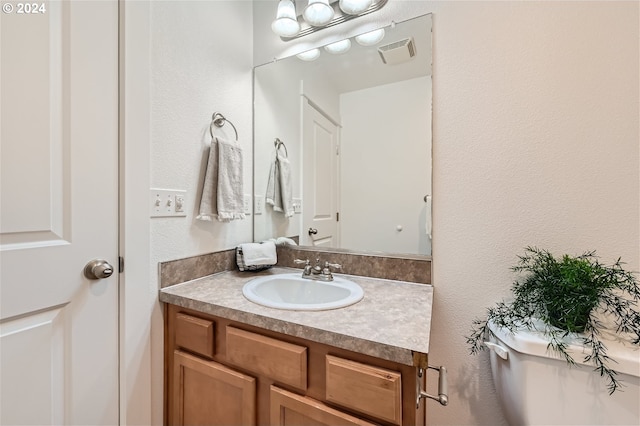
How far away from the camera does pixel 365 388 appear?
0.67 m

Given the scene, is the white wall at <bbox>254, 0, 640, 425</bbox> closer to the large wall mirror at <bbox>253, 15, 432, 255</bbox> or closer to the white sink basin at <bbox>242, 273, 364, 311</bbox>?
the large wall mirror at <bbox>253, 15, 432, 255</bbox>

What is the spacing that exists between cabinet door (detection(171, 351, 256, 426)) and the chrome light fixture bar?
1526mm

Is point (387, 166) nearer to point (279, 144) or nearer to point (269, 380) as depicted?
point (279, 144)

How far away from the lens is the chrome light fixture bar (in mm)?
1207

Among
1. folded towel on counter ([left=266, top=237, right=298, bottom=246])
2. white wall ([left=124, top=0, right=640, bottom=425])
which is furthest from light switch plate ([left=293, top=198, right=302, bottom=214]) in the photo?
white wall ([left=124, top=0, right=640, bottom=425])

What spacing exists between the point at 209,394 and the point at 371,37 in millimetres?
1574

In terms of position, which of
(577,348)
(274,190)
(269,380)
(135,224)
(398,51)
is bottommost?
(269,380)

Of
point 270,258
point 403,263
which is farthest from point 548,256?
point 270,258

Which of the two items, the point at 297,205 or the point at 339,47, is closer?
the point at 339,47

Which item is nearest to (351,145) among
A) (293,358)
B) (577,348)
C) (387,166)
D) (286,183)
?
(387,166)

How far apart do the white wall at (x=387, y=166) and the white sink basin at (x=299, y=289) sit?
24 centimetres

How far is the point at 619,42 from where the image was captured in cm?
87

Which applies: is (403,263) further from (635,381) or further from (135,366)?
(135,366)

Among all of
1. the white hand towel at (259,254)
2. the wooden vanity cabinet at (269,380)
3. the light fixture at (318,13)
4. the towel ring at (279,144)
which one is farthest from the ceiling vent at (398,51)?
the wooden vanity cabinet at (269,380)
